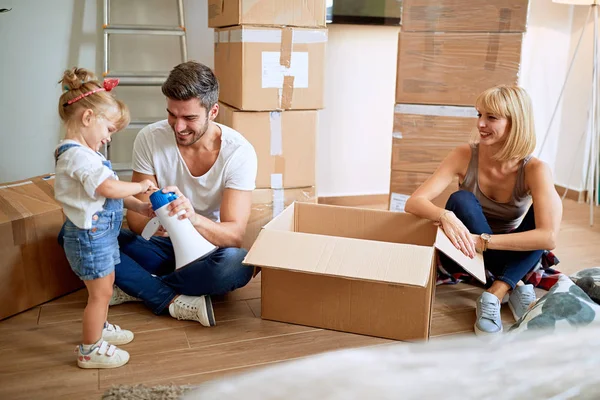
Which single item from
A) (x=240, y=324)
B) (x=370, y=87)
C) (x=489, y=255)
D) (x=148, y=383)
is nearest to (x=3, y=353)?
(x=148, y=383)

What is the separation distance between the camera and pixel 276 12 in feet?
7.14

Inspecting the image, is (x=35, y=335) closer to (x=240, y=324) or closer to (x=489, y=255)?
(x=240, y=324)

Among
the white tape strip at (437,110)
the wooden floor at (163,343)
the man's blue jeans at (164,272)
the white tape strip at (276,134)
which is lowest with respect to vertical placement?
the wooden floor at (163,343)

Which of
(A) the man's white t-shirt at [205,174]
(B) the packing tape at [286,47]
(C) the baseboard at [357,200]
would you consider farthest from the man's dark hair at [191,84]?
(C) the baseboard at [357,200]

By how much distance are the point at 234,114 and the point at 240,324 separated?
0.84 metres

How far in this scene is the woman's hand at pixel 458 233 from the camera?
1.73m

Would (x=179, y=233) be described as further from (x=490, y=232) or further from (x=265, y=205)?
(x=490, y=232)

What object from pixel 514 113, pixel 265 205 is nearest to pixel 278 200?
pixel 265 205

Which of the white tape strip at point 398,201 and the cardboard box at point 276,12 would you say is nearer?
the cardboard box at point 276,12

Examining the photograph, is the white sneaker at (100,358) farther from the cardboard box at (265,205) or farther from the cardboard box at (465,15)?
the cardboard box at (465,15)

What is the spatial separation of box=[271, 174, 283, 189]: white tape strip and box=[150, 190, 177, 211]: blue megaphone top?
796mm

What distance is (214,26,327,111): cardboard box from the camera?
7.18 ft

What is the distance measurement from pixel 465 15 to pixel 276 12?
78 centimetres

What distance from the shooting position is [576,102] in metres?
3.39
